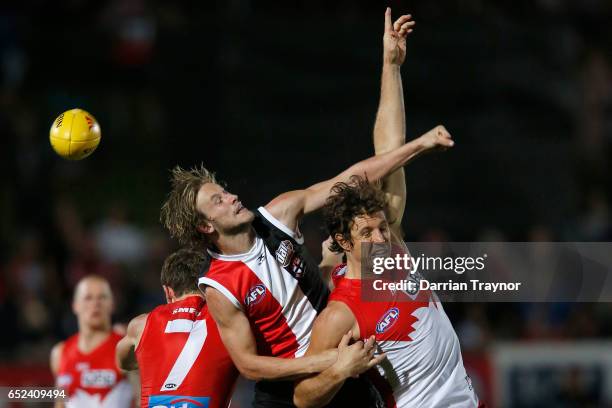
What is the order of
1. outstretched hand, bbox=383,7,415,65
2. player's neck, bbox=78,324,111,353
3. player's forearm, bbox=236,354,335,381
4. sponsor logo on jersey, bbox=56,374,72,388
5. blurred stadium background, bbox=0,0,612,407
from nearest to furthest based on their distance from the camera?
player's forearm, bbox=236,354,335,381 → outstretched hand, bbox=383,7,415,65 → sponsor logo on jersey, bbox=56,374,72,388 → player's neck, bbox=78,324,111,353 → blurred stadium background, bbox=0,0,612,407

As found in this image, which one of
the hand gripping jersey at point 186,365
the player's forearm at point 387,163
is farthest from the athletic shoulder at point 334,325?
the hand gripping jersey at point 186,365

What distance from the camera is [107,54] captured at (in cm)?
1616

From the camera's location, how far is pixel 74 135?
7328 mm

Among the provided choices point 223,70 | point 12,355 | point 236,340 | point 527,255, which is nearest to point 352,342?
point 236,340

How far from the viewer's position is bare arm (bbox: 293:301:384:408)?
582 centimetres

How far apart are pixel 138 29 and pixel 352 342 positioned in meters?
11.1

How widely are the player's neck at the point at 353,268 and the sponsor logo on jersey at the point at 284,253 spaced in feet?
1.82

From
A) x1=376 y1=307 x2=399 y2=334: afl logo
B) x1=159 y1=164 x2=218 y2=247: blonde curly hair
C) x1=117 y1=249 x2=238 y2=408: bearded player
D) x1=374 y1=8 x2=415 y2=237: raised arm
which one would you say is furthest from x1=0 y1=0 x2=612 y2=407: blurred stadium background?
x1=376 y1=307 x2=399 y2=334: afl logo

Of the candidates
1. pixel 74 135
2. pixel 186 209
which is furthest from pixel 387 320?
pixel 74 135

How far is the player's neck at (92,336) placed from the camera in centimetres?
900

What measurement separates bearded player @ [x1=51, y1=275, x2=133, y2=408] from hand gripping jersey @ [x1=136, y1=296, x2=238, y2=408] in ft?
5.64

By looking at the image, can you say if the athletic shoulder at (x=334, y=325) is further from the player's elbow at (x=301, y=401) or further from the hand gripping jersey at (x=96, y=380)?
the hand gripping jersey at (x=96, y=380)

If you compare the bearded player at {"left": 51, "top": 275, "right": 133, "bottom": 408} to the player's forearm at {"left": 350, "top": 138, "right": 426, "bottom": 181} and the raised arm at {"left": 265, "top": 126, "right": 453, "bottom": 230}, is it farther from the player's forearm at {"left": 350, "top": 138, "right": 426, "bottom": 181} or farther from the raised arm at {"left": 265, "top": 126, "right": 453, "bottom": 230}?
the player's forearm at {"left": 350, "top": 138, "right": 426, "bottom": 181}

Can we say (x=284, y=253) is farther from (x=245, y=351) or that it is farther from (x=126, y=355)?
(x=126, y=355)
